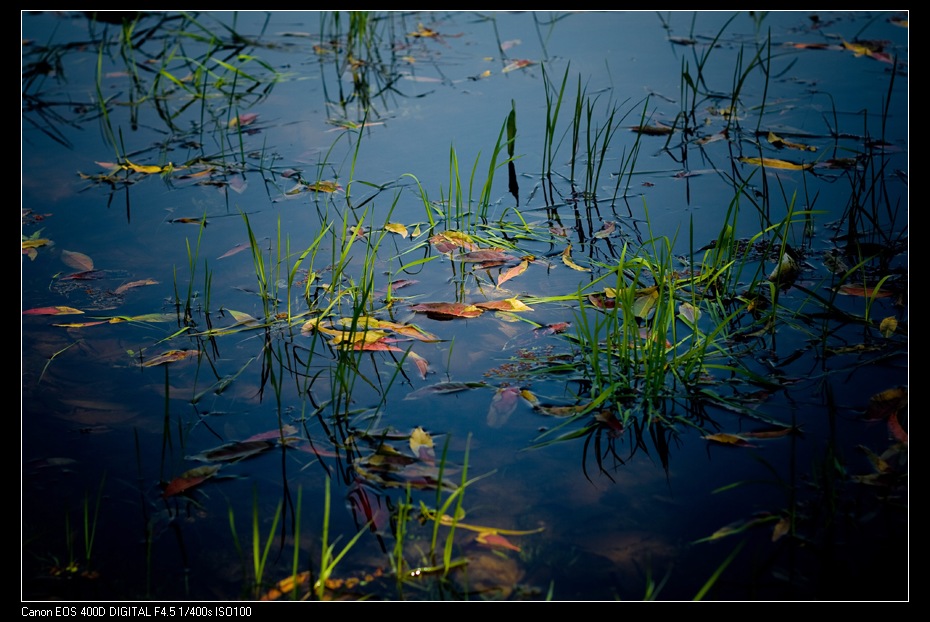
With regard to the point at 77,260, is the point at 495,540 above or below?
below

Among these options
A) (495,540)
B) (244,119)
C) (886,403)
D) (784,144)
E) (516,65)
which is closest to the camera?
(495,540)

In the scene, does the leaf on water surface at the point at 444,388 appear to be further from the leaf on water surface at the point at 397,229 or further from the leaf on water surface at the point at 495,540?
the leaf on water surface at the point at 397,229

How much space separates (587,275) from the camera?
265 centimetres

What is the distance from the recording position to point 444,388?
85.0 inches

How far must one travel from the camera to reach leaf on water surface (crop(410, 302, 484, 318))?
8.11ft

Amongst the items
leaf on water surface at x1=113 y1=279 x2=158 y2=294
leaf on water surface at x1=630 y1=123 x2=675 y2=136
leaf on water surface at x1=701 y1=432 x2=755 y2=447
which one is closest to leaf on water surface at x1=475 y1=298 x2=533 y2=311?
leaf on water surface at x1=701 y1=432 x2=755 y2=447

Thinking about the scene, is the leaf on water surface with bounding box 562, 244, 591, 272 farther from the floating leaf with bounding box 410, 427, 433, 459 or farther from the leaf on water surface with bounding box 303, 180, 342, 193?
the leaf on water surface with bounding box 303, 180, 342, 193

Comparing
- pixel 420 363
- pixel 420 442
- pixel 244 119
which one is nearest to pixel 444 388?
pixel 420 363

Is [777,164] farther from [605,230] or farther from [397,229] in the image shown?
[397,229]

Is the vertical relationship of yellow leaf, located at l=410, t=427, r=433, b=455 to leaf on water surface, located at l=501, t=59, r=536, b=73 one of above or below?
below

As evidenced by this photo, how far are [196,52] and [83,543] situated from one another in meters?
3.72

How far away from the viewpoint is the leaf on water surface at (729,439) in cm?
190

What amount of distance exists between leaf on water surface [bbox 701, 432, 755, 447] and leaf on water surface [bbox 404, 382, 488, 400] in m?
0.64

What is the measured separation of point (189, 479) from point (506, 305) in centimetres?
114
